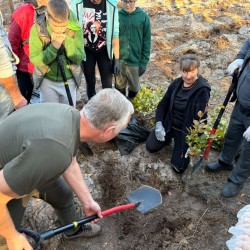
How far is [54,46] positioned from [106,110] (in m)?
1.68

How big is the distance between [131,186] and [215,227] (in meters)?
0.98

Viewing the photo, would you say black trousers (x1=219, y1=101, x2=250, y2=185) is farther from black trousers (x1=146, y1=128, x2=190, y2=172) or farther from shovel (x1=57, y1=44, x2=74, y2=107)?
shovel (x1=57, y1=44, x2=74, y2=107)

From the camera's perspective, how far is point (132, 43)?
14.1 feet

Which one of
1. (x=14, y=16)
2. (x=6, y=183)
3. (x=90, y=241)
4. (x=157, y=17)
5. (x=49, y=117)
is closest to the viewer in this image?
(x=6, y=183)

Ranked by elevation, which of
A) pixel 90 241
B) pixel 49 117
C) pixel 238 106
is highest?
pixel 49 117

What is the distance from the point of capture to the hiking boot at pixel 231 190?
3365mm

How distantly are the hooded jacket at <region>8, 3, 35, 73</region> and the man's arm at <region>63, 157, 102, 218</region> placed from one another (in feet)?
6.06

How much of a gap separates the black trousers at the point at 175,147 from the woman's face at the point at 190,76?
645mm

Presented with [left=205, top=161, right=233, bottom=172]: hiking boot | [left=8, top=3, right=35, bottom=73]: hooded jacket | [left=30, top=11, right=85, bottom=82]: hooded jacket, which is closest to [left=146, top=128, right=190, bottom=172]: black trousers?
[left=205, top=161, right=233, bottom=172]: hiking boot

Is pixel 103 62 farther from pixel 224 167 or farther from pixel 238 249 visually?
pixel 238 249

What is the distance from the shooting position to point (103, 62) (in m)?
4.19

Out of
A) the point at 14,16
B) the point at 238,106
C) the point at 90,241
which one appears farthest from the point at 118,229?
the point at 14,16

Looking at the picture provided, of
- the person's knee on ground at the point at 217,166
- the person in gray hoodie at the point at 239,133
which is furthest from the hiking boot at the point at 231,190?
the person's knee on ground at the point at 217,166

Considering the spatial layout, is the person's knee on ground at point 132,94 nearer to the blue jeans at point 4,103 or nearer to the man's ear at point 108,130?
the blue jeans at point 4,103
